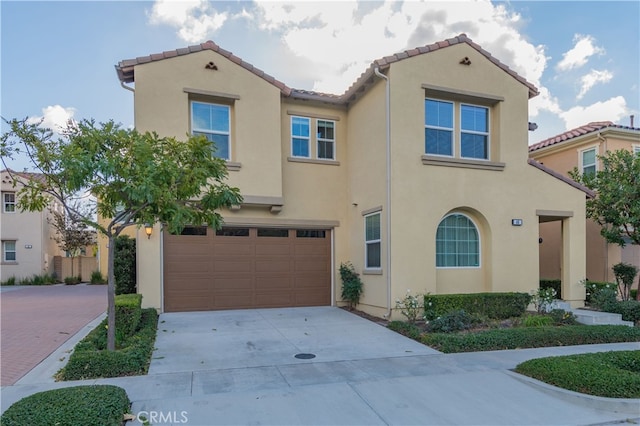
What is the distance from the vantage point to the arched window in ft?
36.4

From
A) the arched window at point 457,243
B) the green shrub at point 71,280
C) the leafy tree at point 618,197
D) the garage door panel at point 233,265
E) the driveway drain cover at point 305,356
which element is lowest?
the green shrub at point 71,280

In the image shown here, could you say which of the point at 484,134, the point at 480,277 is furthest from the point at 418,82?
the point at 480,277

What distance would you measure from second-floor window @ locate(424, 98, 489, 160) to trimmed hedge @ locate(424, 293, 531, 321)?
3.79 metres

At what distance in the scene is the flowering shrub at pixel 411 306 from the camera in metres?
9.89

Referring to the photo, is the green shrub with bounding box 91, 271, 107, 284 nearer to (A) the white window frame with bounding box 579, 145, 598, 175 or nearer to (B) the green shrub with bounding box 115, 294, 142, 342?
(B) the green shrub with bounding box 115, 294, 142, 342

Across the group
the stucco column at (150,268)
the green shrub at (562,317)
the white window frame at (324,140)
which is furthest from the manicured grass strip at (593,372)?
the stucco column at (150,268)

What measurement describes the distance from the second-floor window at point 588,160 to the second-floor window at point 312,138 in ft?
31.3

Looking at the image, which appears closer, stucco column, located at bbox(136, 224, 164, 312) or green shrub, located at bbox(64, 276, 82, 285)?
stucco column, located at bbox(136, 224, 164, 312)

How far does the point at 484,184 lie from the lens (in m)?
11.2

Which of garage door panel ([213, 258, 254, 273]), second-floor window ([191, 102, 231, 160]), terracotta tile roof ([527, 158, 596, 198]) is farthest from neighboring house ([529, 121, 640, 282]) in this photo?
second-floor window ([191, 102, 231, 160])

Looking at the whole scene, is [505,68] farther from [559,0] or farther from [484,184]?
[484,184]

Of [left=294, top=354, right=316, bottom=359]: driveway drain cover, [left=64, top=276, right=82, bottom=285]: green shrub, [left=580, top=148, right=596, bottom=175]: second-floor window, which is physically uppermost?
[left=580, top=148, right=596, bottom=175]: second-floor window

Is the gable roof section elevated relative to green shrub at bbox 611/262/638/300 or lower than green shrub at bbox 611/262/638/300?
elevated

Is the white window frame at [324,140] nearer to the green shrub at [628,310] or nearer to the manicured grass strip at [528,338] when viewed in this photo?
the manicured grass strip at [528,338]
